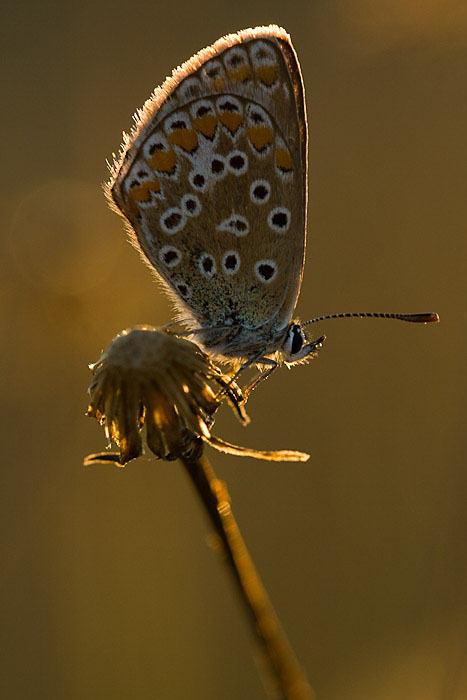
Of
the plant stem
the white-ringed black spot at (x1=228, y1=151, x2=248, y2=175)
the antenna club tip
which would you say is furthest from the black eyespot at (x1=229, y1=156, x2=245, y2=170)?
the plant stem

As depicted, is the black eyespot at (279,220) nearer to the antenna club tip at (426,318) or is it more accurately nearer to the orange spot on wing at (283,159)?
the orange spot on wing at (283,159)

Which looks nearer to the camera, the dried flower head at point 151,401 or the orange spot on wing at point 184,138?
the dried flower head at point 151,401

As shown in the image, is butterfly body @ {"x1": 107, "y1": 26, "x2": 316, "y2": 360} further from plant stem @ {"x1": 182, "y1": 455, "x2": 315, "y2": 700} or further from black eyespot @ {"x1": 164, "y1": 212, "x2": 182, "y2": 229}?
plant stem @ {"x1": 182, "y1": 455, "x2": 315, "y2": 700}

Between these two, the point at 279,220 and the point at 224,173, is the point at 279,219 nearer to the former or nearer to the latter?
the point at 279,220

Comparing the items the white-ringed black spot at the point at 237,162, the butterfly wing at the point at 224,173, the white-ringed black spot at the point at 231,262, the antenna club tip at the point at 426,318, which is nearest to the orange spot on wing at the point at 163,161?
the butterfly wing at the point at 224,173

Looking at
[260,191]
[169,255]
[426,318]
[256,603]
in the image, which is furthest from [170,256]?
[256,603]

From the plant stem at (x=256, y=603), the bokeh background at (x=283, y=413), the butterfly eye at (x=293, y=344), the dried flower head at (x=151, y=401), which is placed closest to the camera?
the plant stem at (x=256, y=603)
